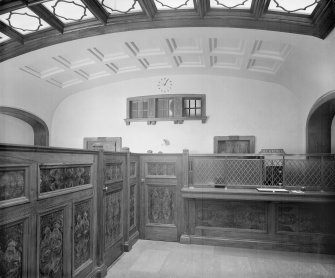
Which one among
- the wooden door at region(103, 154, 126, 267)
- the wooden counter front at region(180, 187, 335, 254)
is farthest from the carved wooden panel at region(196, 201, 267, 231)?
the wooden door at region(103, 154, 126, 267)

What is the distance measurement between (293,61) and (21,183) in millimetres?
5119

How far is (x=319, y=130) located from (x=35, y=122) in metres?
7.40

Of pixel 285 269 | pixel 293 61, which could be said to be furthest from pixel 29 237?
pixel 293 61

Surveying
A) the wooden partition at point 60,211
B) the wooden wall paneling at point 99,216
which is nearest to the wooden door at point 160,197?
the wooden partition at point 60,211

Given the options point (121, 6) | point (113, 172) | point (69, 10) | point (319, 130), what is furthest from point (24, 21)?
point (319, 130)

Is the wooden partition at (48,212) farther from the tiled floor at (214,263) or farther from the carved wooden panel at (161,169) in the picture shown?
the carved wooden panel at (161,169)

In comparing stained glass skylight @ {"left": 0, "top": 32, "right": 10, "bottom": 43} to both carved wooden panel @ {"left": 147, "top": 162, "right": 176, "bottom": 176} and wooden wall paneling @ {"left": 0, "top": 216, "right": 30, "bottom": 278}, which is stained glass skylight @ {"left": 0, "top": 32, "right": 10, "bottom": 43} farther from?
wooden wall paneling @ {"left": 0, "top": 216, "right": 30, "bottom": 278}

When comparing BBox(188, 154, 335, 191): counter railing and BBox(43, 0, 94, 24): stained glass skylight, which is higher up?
BBox(43, 0, 94, 24): stained glass skylight

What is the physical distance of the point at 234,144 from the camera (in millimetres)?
6703

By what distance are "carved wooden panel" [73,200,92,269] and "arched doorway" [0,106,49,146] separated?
460 centimetres

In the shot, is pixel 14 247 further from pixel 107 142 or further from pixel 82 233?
pixel 107 142

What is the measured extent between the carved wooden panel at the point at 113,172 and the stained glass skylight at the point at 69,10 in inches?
104

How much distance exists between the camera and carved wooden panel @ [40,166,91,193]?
227cm

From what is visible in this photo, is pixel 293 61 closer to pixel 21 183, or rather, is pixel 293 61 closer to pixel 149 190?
pixel 149 190
